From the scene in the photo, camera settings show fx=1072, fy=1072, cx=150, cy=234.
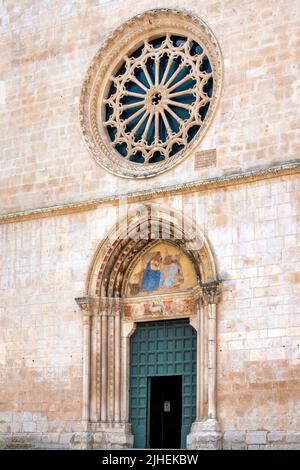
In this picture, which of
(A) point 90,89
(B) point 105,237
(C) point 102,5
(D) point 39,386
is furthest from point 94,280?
(C) point 102,5

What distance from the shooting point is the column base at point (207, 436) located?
18125 mm

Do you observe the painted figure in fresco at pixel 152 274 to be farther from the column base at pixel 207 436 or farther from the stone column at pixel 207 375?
the column base at pixel 207 436

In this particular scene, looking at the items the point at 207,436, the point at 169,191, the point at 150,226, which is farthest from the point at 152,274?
the point at 207,436

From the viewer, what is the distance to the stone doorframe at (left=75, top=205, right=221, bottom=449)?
19016 millimetres

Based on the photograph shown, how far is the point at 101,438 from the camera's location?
19828 millimetres

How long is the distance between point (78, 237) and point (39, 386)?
9.81 feet

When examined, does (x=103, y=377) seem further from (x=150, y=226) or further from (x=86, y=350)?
(x=150, y=226)

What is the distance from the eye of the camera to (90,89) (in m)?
21.3

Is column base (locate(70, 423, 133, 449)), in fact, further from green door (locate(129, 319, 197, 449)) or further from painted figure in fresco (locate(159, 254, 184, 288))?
painted figure in fresco (locate(159, 254, 184, 288))

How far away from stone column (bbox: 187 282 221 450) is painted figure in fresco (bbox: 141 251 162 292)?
→ 162cm

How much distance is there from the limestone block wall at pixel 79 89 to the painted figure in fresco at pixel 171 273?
1.49 meters

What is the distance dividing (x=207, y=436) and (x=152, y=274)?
3.65 metres

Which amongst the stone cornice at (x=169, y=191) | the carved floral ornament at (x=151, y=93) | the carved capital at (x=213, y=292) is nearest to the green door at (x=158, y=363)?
the carved capital at (x=213, y=292)

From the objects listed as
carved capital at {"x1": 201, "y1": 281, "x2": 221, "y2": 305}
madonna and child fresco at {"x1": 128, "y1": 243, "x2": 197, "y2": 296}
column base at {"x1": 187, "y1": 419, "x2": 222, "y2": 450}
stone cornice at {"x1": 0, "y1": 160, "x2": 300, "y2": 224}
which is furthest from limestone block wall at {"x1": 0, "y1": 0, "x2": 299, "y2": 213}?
column base at {"x1": 187, "y1": 419, "x2": 222, "y2": 450}
